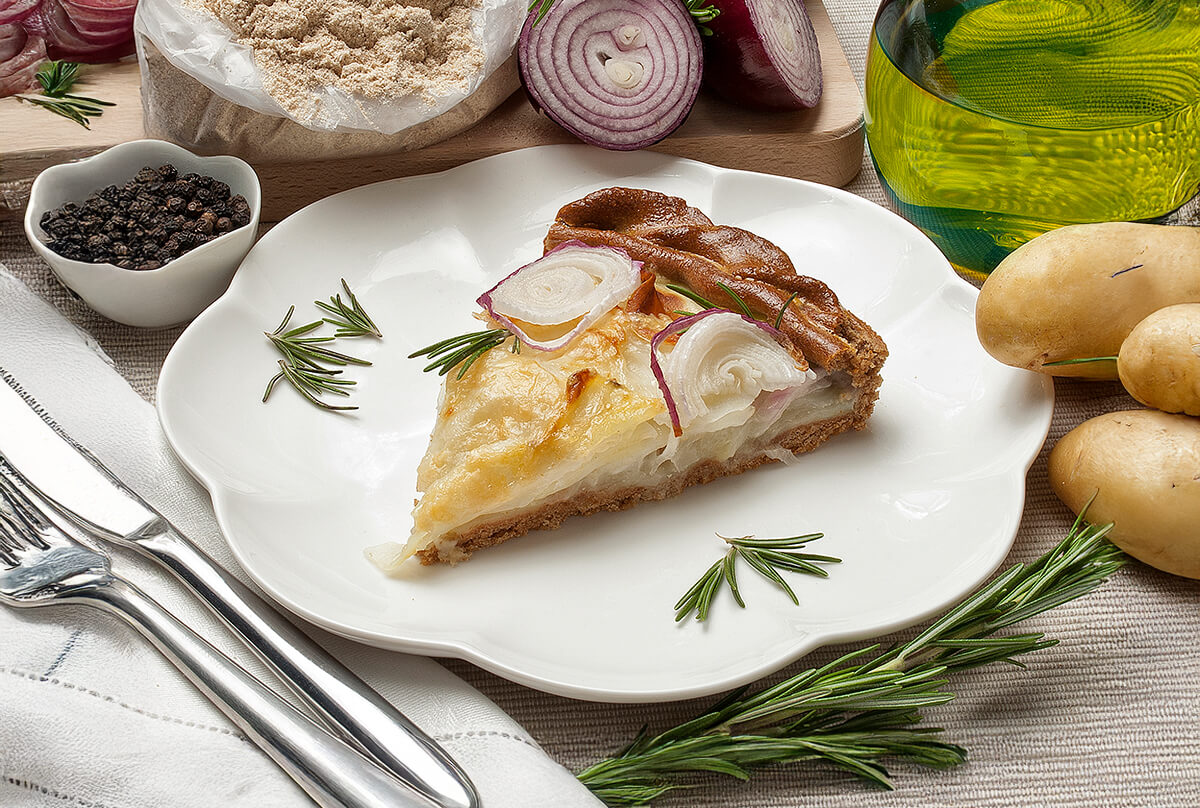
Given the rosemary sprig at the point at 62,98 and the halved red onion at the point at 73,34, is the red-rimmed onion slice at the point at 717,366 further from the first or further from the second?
the halved red onion at the point at 73,34

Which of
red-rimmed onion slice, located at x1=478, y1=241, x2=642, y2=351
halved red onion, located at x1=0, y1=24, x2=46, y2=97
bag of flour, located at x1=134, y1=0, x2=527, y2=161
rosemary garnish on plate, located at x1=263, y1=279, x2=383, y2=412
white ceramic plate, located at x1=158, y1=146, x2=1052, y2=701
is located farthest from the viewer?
halved red onion, located at x1=0, y1=24, x2=46, y2=97

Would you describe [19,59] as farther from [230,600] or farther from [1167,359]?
[1167,359]

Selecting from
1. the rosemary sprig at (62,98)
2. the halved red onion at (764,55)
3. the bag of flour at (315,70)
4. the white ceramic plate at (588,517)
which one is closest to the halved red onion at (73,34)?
the rosemary sprig at (62,98)

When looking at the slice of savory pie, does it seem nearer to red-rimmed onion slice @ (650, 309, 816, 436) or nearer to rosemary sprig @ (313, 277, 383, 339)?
red-rimmed onion slice @ (650, 309, 816, 436)

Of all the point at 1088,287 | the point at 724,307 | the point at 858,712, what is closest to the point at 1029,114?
the point at 1088,287

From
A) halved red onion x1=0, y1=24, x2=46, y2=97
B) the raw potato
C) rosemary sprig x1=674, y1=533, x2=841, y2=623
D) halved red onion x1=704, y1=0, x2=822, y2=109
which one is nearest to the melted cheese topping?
rosemary sprig x1=674, y1=533, x2=841, y2=623
